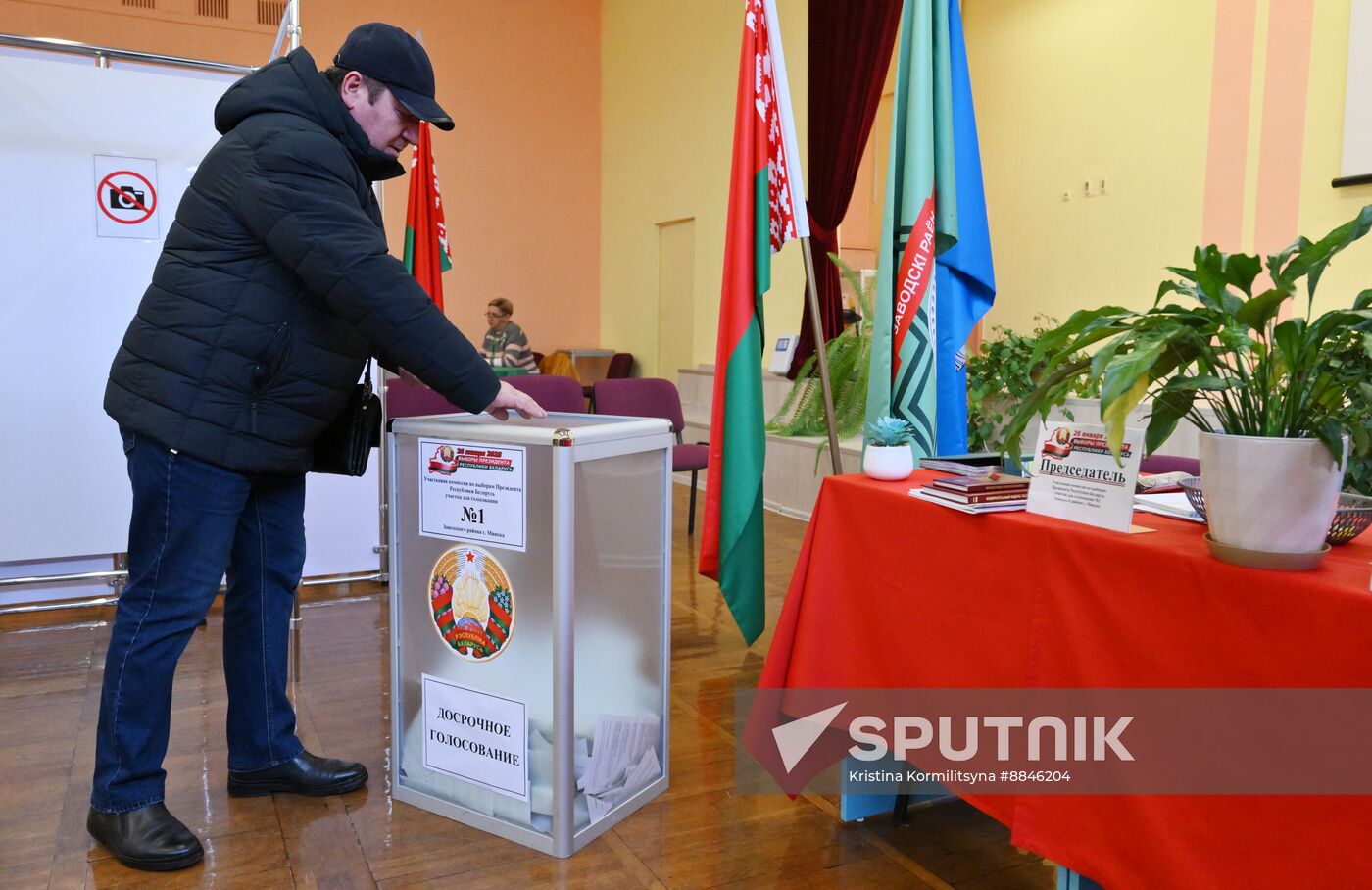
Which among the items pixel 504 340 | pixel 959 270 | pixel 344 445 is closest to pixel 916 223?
pixel 959 270

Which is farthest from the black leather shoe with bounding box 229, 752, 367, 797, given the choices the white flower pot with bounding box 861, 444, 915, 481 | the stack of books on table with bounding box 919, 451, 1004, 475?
the stack of books on table with bounding box 919, 451, 1004, 475

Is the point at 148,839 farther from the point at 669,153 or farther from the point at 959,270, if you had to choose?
the point at 669,153

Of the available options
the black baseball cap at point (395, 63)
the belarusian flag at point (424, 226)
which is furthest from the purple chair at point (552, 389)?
the black baseball cap at point (395, 63)

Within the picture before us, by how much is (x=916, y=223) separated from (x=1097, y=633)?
3.99 feet

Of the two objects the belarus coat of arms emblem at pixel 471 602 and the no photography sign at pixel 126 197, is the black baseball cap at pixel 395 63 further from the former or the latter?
the no photography sign at pixel 126 197

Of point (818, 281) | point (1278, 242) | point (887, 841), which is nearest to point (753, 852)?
point (887, 841)

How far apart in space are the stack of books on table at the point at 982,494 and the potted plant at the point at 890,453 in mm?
213

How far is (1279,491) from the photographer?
1239 millimetres

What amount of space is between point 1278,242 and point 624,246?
254 inches

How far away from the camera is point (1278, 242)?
4566mm

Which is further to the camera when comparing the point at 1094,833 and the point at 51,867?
the point at 51,867

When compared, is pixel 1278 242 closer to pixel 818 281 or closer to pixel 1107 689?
pixel 818 281

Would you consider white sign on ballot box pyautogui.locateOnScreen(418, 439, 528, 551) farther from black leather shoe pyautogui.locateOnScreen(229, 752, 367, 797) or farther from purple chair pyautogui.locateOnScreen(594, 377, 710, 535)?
purple chair pyautogui.locateOnScreen(594, 377, 710, 535)

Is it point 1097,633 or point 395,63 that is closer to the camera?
point 1097,633
